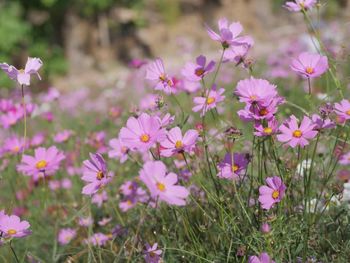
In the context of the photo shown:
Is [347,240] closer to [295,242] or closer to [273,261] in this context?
[295,242]

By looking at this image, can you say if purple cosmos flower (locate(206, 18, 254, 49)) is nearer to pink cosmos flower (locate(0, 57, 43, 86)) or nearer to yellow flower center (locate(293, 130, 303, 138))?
yellow flower center (locate(293, 130, 303, 138))

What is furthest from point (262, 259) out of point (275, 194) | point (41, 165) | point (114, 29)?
point (114, 29)

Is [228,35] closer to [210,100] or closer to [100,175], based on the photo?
[210,100]

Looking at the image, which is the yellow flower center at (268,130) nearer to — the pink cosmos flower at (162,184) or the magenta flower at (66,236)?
the pink cosmos flower at (162,184)

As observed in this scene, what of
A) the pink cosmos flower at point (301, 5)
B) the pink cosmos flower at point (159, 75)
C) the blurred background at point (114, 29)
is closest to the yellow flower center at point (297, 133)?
the pink cosmos flower at point (159, 75)

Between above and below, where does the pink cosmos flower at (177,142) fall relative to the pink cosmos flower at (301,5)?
below

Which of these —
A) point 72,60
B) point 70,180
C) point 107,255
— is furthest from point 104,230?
point 72,60
